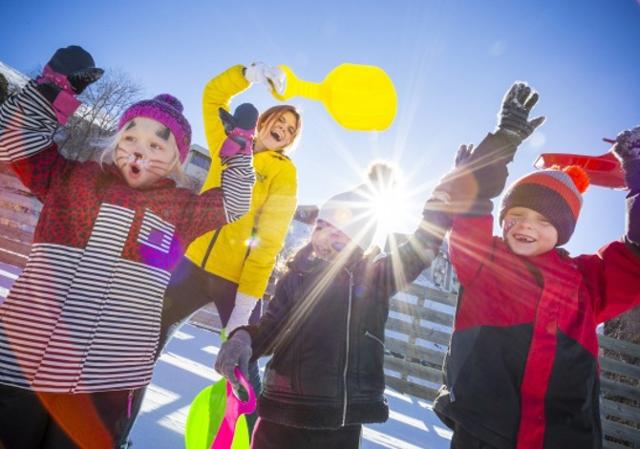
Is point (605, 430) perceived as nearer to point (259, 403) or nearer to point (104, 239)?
point (259, 403)

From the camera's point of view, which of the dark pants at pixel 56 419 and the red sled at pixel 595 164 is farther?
the red sled at pixel 595 164

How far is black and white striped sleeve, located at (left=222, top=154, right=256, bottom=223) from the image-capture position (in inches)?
54.4

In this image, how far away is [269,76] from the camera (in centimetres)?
142

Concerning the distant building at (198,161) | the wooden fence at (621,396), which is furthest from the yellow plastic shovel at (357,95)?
the distant building at (198,161)

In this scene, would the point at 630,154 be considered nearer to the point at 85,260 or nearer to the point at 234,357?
the point at 234,357

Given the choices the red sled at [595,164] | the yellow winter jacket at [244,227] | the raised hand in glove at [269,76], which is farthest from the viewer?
the red sled at [595,164]

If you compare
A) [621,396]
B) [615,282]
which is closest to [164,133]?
[615,282]

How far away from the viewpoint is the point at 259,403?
142cm

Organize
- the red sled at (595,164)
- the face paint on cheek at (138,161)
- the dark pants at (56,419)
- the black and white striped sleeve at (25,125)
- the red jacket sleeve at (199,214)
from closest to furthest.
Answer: the dark pants at (56,419) → the black and white striped sleeve at (25,125) → the face paint on cheek at (138,161) → the red jacket sleeve at (199,214) → the red sled at (595,164)

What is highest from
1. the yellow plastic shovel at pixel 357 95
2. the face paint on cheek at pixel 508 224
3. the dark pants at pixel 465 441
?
the yellow plastic shovel at pixel 357 95

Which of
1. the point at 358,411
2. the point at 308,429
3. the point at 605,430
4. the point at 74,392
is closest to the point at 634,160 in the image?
the point at 358,411

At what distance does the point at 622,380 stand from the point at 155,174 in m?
6.42

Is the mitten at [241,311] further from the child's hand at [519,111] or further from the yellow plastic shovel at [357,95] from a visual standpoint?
the child's hand at [519,111]

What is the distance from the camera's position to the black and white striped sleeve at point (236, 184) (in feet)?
4.53
